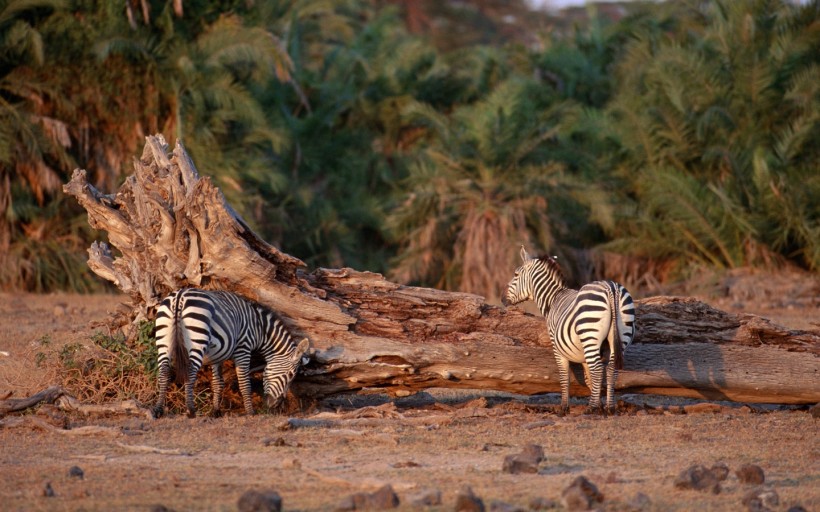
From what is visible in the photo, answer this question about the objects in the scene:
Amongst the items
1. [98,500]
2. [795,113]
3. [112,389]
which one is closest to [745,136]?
[795,113]

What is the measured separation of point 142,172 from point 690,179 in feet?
38.5

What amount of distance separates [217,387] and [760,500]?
15.7 ft

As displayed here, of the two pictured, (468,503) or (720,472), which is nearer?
(468,503)

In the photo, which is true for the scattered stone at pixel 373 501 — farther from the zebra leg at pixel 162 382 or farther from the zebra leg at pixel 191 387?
the zebra leg at pixel 162 382

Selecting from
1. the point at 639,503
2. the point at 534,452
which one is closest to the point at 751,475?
the point at 639,503

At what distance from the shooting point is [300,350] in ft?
29.4

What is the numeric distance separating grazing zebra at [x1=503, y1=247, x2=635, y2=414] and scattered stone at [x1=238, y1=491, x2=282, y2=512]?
4.00 m

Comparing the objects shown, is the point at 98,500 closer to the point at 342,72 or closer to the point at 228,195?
the point at 228,195

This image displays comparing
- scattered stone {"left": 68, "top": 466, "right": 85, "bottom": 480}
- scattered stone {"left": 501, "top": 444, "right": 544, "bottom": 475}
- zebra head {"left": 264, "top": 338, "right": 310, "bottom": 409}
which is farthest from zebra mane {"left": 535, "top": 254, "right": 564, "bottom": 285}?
scattered stone {"left": 68, "top": 466, "right": 85, "bottom": 480}

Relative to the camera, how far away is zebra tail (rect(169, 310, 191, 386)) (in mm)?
8414

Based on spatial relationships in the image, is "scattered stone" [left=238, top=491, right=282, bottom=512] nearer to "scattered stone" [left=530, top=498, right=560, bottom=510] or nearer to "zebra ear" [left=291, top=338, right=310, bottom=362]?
"scattered stone" [left=530, top=498, right=560, bottom=510]

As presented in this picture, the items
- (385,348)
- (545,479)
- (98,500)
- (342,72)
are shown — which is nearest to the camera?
(98,500)

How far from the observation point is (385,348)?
9.16 meters

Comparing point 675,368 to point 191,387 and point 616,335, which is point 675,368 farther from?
point 191,387
